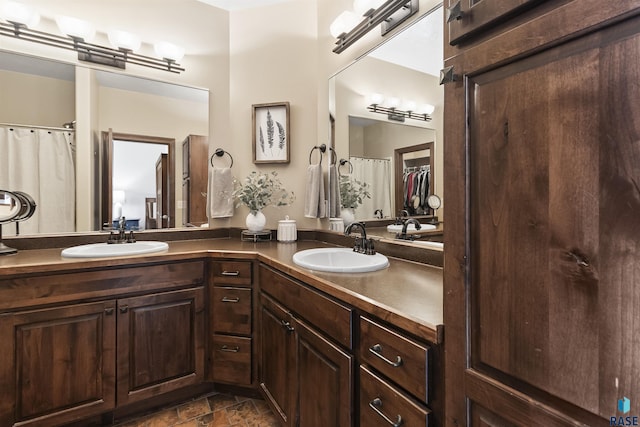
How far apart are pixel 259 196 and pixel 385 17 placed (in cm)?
134

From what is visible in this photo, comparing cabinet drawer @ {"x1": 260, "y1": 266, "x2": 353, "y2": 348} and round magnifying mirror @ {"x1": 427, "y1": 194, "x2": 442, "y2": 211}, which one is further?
round magnifying mirror @ {"x1": 427, "y1": 194, "x2": 442, "y2": 211}

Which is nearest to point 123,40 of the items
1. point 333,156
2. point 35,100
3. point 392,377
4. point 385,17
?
point 35,100

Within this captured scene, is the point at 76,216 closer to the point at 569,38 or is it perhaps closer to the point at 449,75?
the point at 449,75

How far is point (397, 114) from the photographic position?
5.40ft

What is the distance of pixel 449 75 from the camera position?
69cm

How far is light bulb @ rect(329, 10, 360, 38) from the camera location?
6.40 feet

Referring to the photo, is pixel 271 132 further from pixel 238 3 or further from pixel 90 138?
pixel 90 138

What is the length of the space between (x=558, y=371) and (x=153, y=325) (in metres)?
1.82

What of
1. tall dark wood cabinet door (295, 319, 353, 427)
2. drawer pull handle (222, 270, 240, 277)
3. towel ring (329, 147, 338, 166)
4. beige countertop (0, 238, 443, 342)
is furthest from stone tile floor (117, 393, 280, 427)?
towel ring (329, 147, 338, 166)

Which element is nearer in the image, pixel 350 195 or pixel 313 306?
pixel 313 306

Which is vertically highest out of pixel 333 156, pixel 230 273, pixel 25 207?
pixel 333 156

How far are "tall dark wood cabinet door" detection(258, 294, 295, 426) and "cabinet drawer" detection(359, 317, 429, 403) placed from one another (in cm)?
52

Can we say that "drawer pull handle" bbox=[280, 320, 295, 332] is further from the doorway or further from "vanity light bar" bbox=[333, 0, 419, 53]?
"vanity light bar" bbox=[333, 0, 419, 53]

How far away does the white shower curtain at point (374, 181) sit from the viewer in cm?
178
